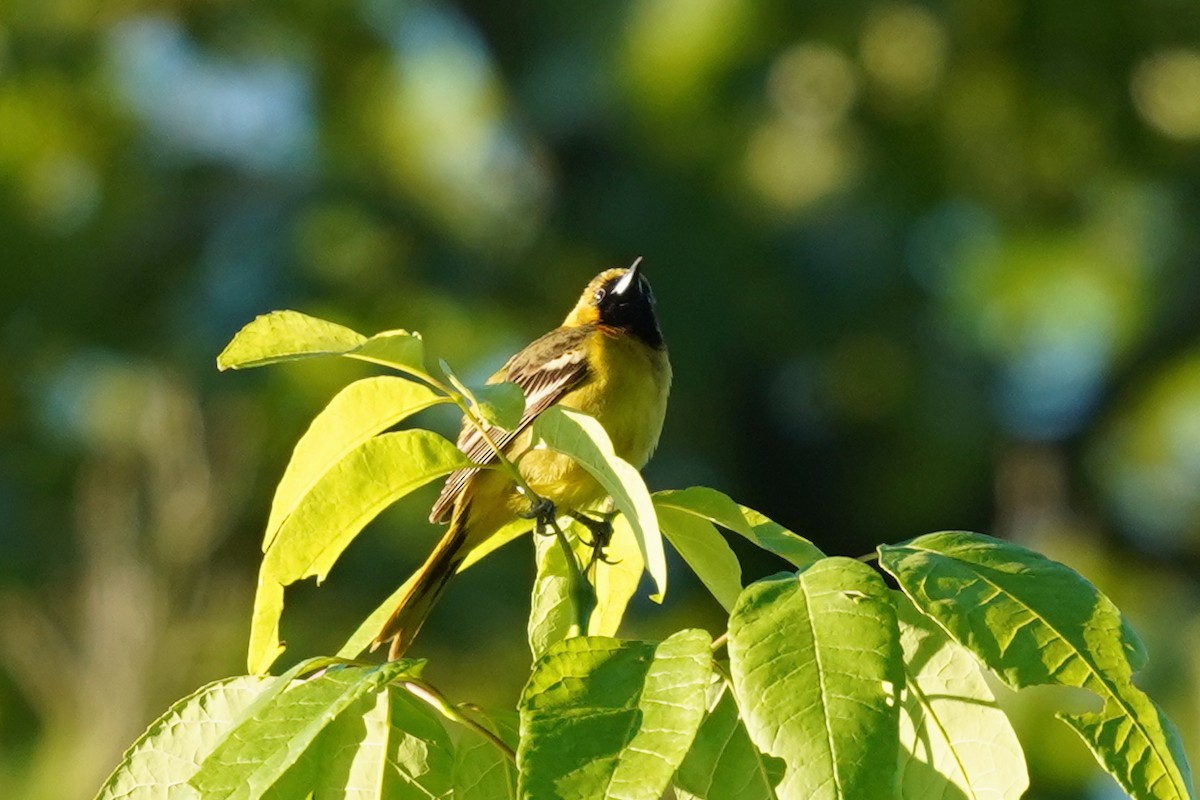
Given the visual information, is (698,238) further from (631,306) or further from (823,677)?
(823,677)

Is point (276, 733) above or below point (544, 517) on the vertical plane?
below

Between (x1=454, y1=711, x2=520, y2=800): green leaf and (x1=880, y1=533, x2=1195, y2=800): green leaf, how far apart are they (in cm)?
39

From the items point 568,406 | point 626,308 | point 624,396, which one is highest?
point 626,308

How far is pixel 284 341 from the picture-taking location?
1.25 metres

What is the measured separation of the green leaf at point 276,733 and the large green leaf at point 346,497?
24 centimetres

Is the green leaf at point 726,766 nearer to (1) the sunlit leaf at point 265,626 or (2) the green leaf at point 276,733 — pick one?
(2) the green leaf at point 276,733

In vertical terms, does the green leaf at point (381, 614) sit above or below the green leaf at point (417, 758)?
above

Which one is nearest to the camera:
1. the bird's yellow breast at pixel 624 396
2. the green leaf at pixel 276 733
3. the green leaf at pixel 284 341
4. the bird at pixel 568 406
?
the green leaf at pixel 276 733

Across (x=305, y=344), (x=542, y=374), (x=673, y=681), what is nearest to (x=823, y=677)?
(x=673, y=681)

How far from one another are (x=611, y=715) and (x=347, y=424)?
42 cm

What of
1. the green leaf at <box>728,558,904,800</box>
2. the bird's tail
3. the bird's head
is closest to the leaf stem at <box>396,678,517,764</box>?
the green leaf at <box>728,558,904,800</box>

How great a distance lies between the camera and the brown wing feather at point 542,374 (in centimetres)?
299

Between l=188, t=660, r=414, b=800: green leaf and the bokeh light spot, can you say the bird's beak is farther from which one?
the bokeh light spot

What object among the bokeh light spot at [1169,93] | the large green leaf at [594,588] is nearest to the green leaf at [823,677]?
the large green leaf at [594,588]
